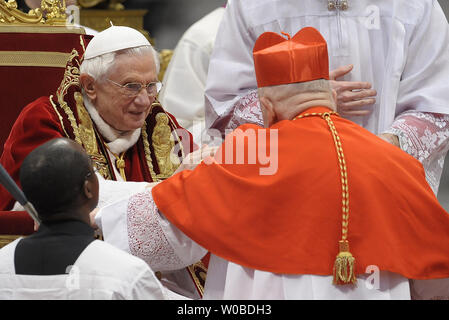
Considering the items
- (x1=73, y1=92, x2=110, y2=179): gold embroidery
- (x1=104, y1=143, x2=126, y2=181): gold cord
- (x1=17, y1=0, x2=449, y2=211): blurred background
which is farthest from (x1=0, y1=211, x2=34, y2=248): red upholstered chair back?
(x1=17, y1=0, x2=449, y2=211): blurred background

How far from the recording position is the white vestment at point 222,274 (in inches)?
119

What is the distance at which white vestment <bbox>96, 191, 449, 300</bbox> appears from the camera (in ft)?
9.89

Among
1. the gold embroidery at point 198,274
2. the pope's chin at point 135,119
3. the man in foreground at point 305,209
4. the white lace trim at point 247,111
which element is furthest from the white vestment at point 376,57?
the man in foreground at point 305,209

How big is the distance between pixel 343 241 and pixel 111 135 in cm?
154

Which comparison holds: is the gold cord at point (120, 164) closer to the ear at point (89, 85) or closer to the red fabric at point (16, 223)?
the ear at point (89, 85)

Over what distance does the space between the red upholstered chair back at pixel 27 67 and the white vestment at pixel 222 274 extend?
1.70 metres

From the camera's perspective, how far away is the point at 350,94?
3971 millimetres

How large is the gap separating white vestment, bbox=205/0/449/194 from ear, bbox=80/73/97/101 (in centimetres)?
58

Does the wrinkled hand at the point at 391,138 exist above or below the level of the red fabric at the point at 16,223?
above

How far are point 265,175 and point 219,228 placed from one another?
25 cm

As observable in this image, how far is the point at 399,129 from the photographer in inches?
152
